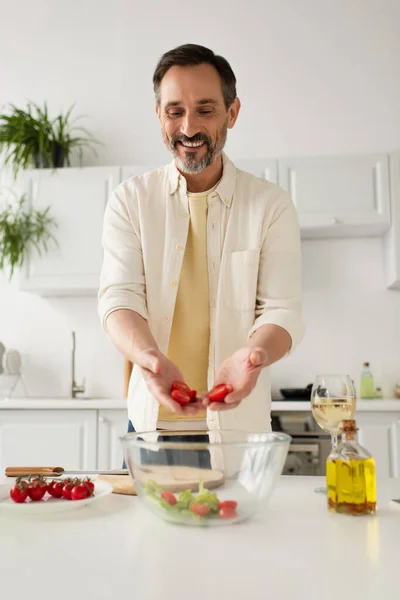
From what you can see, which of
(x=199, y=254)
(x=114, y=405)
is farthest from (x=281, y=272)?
(x=114, y=405)

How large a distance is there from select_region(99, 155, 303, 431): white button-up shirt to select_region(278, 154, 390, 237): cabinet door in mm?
1487

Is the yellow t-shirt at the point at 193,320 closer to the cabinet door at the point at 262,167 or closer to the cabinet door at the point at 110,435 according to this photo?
the cabinet door at the point at 110,435

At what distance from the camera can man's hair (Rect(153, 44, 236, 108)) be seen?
1.67 m

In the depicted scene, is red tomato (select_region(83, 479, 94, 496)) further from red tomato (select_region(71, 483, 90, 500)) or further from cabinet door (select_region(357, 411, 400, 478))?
cabinet door (select_region(357, 411, 400, 478))

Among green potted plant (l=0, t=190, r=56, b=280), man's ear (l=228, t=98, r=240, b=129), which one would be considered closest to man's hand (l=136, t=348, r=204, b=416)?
man's ear (l=228, t=98, r=240, b=129)

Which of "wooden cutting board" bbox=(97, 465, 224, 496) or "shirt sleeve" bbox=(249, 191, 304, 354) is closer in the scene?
"wooden cutting board" bbox=(97, 465, 224, 496)

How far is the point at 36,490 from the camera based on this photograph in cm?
97

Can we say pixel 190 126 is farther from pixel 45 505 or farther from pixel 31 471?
pixel 45 505

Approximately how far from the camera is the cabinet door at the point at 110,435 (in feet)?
9.86

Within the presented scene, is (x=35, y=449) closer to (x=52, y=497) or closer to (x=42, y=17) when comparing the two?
(x=52, y=497)

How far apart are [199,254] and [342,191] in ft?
5.66

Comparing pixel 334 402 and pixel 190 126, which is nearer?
pixel 334 402

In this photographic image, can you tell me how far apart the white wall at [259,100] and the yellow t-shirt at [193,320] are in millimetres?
1906

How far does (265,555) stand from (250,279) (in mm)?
1007
